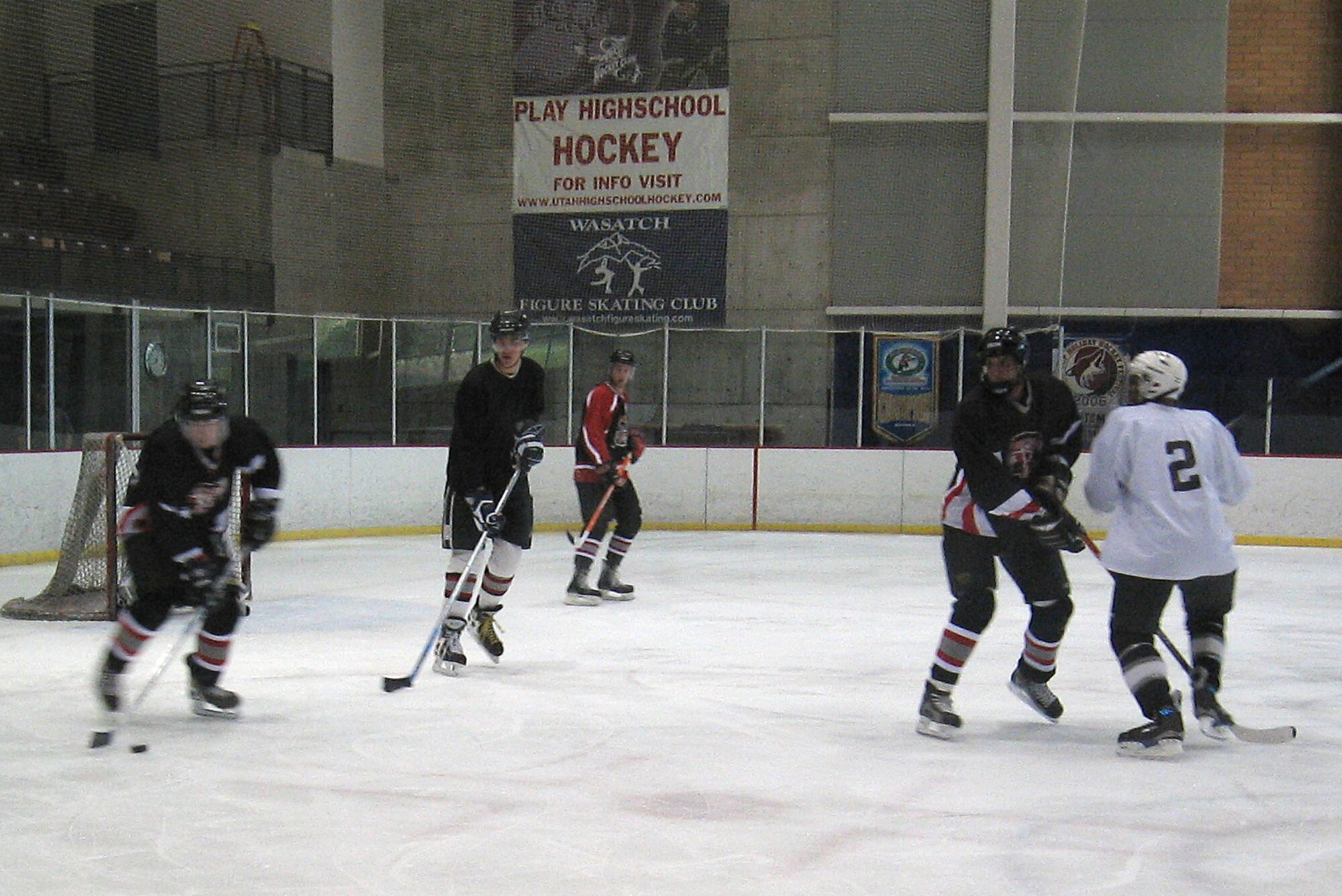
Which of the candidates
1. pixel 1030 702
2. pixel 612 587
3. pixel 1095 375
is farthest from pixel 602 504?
pixel 1095 375

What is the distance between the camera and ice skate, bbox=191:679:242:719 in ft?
12.3

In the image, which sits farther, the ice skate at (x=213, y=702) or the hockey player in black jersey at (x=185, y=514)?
the ice skate at (x=213, y=702)

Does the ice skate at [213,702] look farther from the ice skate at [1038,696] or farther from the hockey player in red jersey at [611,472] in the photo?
the hockey player in red jersey at [611,472]

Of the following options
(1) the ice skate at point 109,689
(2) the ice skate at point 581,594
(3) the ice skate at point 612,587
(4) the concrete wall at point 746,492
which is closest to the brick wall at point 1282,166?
(4) the concrete wall at point 746,492

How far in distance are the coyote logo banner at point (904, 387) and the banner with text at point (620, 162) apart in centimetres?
185

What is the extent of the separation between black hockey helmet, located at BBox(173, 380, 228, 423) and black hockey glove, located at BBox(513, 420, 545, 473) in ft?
3.66

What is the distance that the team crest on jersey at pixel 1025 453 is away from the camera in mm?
3510

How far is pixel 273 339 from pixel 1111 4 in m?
8.01

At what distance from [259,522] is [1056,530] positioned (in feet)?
6.88

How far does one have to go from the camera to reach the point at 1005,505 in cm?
338

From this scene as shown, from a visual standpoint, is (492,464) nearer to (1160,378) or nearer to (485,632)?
(485,632)

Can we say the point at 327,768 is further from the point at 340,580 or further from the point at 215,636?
the point at 340,580

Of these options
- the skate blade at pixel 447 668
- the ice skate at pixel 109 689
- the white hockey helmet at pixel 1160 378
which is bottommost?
the skate blade at pixel 447 668

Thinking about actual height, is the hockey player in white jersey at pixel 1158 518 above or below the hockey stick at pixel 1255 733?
above
